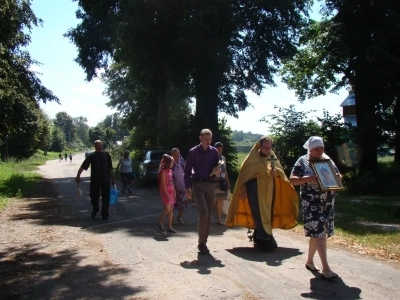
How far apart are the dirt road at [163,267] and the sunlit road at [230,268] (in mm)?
11

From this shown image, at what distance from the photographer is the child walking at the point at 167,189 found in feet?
32.2

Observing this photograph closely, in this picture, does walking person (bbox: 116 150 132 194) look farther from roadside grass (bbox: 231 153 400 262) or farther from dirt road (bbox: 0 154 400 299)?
roadside grass (bbox: 231 153 400 262)

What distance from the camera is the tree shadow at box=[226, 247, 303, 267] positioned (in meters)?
7.11

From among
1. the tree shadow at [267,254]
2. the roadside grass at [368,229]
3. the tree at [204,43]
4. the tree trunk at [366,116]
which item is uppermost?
the tree at [204,43]

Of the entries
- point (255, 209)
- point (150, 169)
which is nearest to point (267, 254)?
point (255, 209)

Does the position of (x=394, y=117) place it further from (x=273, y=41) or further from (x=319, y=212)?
(x=319, y=212)

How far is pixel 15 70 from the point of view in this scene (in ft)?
49.4

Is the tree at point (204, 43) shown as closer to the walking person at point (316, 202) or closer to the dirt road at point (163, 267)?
the dirt road at point (163, 267)

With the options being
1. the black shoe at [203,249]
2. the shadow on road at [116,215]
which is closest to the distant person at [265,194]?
the black shoe at [203,249]

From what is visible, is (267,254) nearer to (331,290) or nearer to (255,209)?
(255,209)

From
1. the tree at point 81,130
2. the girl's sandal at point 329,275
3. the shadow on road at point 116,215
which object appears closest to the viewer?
the girl's sandal at point 329,275

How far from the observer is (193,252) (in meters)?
7.68

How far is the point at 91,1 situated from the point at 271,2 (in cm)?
1022

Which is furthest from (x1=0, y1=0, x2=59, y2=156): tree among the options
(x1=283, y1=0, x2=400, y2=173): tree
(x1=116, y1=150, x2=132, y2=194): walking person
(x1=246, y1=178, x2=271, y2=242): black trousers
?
(x1=283, y1=0, x2=400, y2=173): tree
